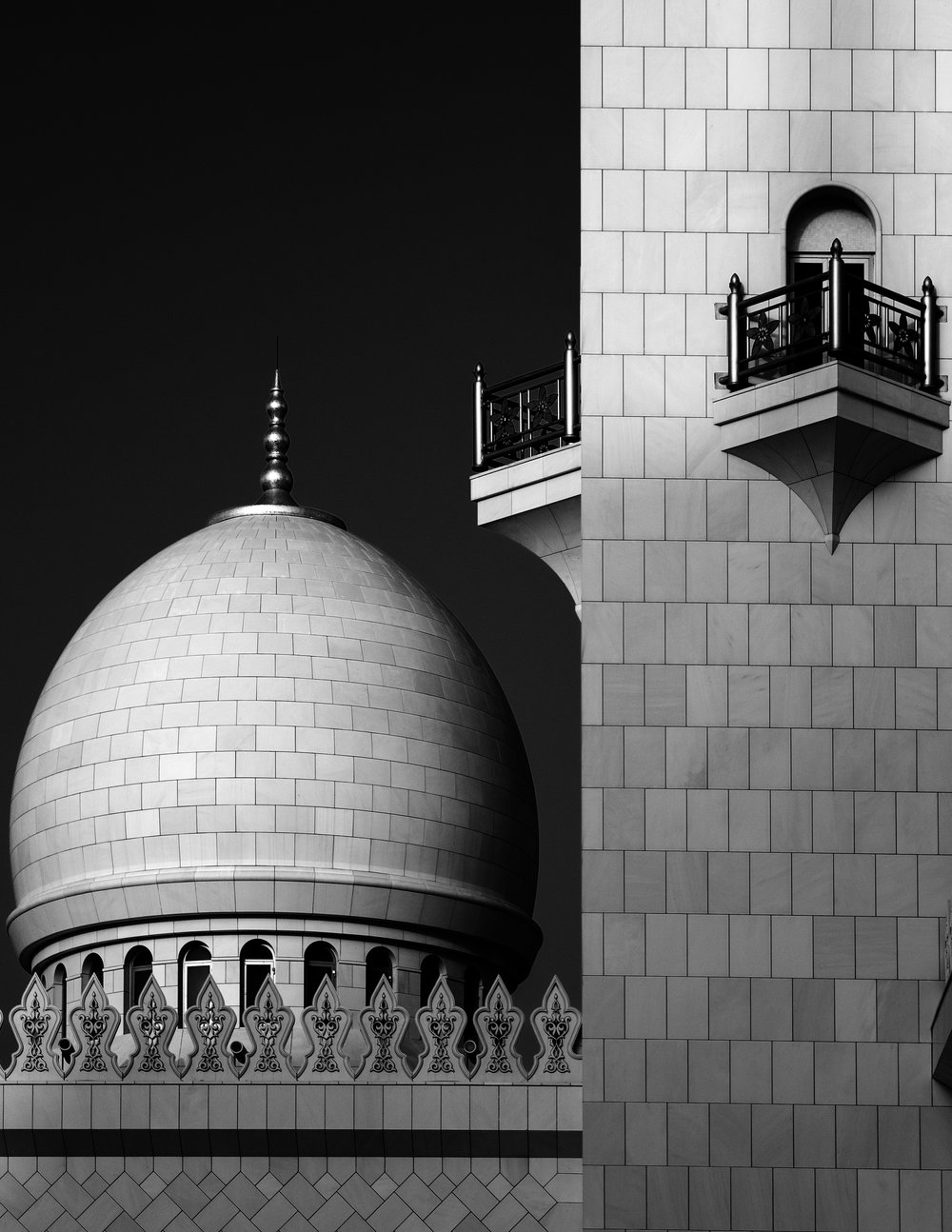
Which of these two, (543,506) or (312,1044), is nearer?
(543,506)

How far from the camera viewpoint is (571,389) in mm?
26484

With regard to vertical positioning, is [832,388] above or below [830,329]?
below

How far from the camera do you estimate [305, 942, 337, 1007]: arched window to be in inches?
1358

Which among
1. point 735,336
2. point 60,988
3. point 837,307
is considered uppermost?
point 837,307

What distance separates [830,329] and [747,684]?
131 inches

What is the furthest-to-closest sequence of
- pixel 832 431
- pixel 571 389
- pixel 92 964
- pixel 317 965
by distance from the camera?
pixel 92 964, pixel 317 965, pixel 571 389, pixel 832 431

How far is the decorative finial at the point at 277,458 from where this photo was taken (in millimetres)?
39781

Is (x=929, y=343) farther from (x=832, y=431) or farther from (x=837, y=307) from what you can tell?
(x=832, y=431)

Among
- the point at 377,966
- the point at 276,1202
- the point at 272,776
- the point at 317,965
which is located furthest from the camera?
the point at 377,966

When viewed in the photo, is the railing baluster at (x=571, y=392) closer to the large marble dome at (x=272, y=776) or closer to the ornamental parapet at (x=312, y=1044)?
the ornamental parapet at (x=312, y=1044)

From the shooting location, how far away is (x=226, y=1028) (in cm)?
2919

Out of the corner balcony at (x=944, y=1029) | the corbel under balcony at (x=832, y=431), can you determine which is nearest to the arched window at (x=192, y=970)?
the corbel under balcony at (x=832, y=431)

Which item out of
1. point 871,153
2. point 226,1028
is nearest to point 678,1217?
point 226,1028

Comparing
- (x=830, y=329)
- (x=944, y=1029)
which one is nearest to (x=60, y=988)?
(x=944, y=1029)
